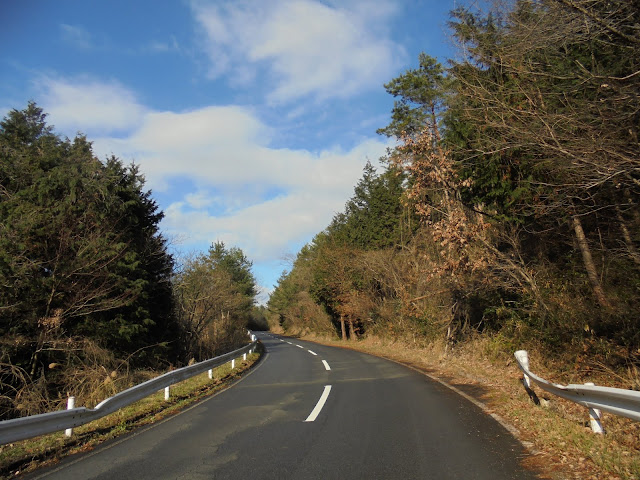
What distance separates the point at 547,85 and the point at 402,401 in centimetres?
737

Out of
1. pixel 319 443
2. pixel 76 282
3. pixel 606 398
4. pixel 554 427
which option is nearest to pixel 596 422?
pixel 554 427

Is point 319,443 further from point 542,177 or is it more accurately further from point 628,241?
point 542,177

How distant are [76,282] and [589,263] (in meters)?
15.0

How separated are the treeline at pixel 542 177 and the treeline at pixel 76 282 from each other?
10957mm

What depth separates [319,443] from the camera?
18.9 ft

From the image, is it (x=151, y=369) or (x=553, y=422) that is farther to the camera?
(x=151, y=369)

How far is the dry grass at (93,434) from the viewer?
18.1 ft

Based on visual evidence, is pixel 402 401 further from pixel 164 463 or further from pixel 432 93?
pixel 432 93

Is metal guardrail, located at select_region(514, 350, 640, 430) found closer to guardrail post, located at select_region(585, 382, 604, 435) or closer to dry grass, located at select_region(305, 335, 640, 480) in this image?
guardrail post, located at select_region(585, 382, 604, 435)

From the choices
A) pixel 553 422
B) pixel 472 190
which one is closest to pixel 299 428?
pixel 553 422

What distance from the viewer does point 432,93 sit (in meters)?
22.3

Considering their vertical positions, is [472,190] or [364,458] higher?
[472,190]

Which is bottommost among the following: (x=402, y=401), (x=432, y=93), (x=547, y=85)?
(x=402, y=401)

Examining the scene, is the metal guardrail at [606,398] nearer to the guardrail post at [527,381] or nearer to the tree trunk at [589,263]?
the guardrail post at [527,381]
